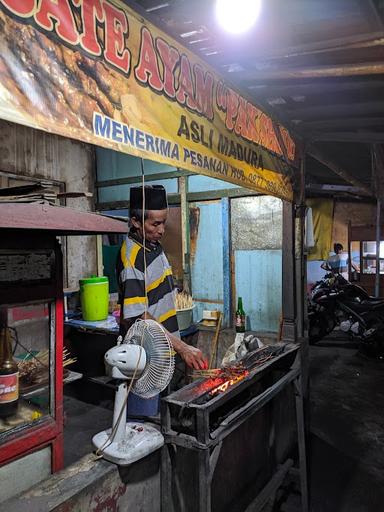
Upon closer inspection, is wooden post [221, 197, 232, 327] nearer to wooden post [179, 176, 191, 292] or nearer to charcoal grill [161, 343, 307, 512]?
wooden post [179, 176, 191, 292]

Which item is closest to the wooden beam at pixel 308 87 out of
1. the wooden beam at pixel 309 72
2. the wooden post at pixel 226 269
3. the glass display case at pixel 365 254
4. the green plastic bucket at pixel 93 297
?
the wooden beam at pixel 309 72

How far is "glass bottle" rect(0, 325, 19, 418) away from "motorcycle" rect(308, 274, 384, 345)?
849cm

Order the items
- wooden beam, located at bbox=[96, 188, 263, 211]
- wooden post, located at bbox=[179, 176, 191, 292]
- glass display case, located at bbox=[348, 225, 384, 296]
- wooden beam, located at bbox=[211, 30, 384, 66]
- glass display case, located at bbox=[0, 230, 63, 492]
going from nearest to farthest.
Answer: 1. glass display case, located at bbox=[0, 230, 63, 492]
2. wooden beam, located at bbox=[211, 30, 384, 66]
3. wooden beam, located at bbox=[96, 188, 263, 211]
4. wooden post, located at bbox=[179, 176, 191, 292]
5. glass display case, located at bbox=[348, 225, 384, 296]

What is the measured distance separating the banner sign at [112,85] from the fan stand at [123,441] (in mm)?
1561

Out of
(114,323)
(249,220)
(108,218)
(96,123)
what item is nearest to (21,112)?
(96,123)

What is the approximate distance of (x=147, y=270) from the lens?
361 centimetres

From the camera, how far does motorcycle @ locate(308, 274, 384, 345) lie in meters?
9.40

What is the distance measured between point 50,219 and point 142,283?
1.54 metres

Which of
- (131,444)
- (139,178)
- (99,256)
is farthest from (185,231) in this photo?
(131,444)

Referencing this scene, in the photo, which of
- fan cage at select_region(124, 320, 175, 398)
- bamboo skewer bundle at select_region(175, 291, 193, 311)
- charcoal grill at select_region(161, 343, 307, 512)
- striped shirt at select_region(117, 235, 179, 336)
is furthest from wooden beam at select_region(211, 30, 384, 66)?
bamboo skewer bundle at select_region(175, 291, 193, 311)

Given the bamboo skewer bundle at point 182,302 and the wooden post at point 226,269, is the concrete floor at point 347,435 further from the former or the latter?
the bamboo skewer bundle at point 182,302

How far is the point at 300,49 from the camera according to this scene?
10.2ft

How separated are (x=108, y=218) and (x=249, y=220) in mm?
4822

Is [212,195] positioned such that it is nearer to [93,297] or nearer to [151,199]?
[93,297]
